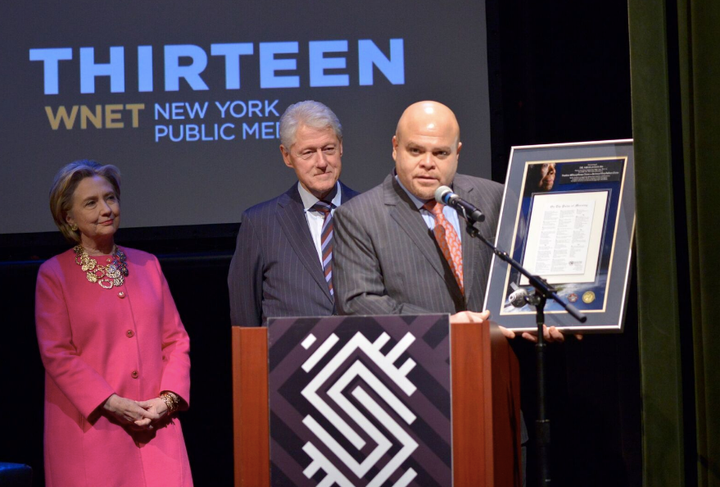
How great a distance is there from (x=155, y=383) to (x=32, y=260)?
164cm

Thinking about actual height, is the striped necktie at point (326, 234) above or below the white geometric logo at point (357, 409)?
above

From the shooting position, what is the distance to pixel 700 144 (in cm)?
246

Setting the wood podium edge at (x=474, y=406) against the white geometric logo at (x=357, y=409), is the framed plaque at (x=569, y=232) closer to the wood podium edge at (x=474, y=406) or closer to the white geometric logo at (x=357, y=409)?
the wood podium edge at (x=474, y=406)

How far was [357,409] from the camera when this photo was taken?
7.07ft

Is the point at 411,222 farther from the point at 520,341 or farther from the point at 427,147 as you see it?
the point at 520,341

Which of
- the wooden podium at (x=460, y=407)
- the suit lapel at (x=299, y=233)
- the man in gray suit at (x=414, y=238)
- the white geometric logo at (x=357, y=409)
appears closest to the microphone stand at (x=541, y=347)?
the wooden podium at (x=460, y=407)

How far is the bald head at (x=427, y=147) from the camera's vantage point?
2.82 metres

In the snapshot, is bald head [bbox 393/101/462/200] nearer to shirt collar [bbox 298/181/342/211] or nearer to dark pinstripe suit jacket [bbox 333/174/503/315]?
dark pinstripe suit jacket [bbox 333/174/503/315]

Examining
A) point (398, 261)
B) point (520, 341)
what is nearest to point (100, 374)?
point (398, 261)

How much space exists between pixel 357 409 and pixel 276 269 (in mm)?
1482

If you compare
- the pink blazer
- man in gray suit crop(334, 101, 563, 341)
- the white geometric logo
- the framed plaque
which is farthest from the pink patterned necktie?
the pink blazer

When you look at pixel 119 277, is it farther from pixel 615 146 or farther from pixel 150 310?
pixel 615 146

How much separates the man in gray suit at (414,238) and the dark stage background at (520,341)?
1486mm

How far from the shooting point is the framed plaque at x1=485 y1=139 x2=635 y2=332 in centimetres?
258
